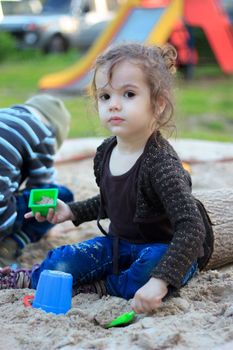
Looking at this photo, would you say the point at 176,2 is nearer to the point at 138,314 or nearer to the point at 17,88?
the point at 17,88

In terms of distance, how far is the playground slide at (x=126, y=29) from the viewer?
948cm

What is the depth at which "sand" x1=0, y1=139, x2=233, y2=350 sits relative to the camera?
194cm

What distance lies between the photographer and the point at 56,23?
16344 millimetres

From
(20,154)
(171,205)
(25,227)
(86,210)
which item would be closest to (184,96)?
(25,227)

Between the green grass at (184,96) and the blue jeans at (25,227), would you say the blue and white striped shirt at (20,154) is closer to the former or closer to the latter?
the blue jeans at (25,227)

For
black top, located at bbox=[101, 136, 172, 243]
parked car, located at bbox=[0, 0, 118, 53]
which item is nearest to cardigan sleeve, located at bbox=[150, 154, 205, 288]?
black top, located at bbox=[101, 136, 172, 243]

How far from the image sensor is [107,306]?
233 cm

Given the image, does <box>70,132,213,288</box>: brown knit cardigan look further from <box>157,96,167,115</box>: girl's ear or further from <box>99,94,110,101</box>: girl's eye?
<box>99,94,110,101</box>: girl's eye

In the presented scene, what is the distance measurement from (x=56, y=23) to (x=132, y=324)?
14.8 metres

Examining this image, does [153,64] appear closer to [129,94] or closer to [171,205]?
[129,94]

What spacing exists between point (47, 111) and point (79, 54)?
41.3ft

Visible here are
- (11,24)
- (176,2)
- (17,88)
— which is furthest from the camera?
(11,24)

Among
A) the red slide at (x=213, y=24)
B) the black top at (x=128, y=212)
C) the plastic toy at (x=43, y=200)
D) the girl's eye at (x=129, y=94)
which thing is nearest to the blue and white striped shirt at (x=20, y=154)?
the plastic toy at (x=43, y=200)

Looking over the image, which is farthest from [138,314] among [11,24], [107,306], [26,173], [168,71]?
[11,24]
